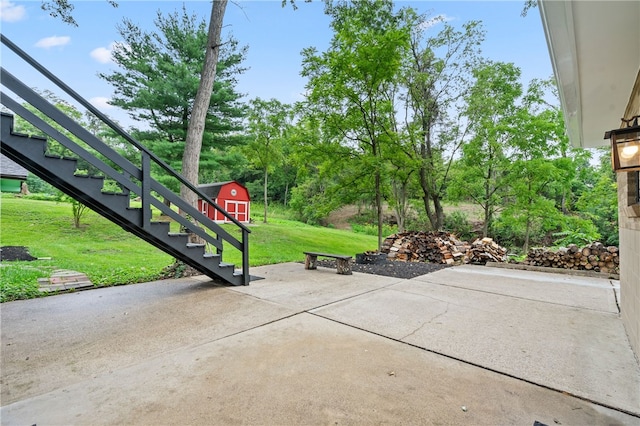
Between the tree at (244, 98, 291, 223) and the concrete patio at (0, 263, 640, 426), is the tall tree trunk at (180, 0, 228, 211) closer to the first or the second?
the concrete patio at (0, 263, 640, 426)

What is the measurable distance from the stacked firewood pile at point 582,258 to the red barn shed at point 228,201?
1348cm

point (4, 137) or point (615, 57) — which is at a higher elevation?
point (615, 57)

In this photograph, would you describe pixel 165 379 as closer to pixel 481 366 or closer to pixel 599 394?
pixel 481 366

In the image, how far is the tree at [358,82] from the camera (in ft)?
27.2

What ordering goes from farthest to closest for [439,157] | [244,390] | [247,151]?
[247,151]
[439,157]
[244,390]

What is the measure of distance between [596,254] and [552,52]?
6370 millimetres

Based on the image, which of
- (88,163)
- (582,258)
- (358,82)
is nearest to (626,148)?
(88,163)

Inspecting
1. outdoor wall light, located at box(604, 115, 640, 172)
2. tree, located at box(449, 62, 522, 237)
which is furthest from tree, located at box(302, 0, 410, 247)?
outdoor wall light, located at box(604, 115, 640, 172)

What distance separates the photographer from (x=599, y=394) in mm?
1930

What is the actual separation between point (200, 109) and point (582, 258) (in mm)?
8881

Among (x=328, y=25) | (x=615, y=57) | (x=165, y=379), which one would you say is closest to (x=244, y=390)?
(x=165, y=379)

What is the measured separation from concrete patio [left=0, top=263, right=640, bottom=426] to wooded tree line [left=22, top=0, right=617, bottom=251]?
5.93m

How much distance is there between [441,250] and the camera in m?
8.21

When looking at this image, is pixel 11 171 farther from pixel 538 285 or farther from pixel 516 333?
pixel 538 285
